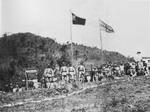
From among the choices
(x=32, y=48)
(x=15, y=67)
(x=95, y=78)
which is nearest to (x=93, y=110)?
(x=95, y=78)

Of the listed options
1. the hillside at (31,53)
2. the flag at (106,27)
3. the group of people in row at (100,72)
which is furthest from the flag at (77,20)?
the hillside at (31,53)

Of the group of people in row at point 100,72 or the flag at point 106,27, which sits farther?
the group of people in row at point 100,72

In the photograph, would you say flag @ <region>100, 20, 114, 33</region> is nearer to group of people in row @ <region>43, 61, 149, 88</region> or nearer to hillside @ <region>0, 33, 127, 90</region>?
group of people in row @ <region>43, 61, 149, 88</region>

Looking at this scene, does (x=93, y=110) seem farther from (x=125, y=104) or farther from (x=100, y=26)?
(x=100, y=26)

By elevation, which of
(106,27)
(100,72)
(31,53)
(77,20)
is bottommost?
(100,72)

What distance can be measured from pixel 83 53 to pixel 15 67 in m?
21.4

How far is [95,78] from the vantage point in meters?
27.0

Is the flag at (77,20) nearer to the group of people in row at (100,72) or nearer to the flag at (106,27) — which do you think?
the flag at (106,27)

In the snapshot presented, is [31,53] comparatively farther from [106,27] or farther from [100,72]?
[106,27]

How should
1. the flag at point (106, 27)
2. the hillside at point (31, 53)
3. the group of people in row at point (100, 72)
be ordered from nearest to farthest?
1. the flag at point (106, 27)
2. the group of people in row at point (100, 72)
3. the hillside at point (31, 53)

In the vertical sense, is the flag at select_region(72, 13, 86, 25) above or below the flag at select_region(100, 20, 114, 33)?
above

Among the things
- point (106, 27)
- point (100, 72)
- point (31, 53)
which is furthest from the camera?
point (31, 53)

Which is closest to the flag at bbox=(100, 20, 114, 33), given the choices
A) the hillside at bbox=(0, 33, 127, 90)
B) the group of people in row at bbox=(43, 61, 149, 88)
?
the group of people in row at bbox=(43, 61, 149, 88)

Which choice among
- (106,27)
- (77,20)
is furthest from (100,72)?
(77,20)
